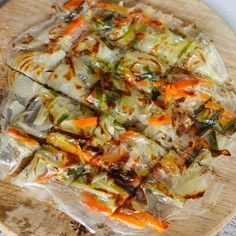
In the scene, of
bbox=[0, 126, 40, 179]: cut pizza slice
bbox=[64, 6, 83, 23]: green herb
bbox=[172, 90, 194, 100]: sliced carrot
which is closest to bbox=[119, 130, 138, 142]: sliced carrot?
bbox=[172, 90, 194, 100]: sliced carrot

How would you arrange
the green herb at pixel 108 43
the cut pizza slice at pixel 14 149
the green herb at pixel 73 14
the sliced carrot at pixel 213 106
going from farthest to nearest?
the green herb at pixel 73 14, the green herb at pixel 108 43, the sliced carrot at pixel 213 106, the cut pizza slice at pixel 14 149

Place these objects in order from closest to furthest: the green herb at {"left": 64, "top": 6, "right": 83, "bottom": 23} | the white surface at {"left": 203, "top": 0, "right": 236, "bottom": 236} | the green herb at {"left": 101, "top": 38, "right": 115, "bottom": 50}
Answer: the green herb at {"left": 101, "top": 38, "right": 115, "bottom": 50} < the green herb at {"left": 64, "top": 6, "right": 83, "bottom": 23} < the white surface at {"left": 203, "top": 0, "right": 236, "bottom": 236}

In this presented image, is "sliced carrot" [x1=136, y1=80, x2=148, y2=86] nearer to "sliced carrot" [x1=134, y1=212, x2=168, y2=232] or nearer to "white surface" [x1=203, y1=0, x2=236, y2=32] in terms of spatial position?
"sliced carrot" [x1=134, y1=212, x2=168, y2=232]

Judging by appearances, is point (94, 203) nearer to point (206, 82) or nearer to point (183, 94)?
point (183, 94)

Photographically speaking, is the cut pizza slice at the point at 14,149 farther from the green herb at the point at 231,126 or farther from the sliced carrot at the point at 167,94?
the green herb at the point at 231,126

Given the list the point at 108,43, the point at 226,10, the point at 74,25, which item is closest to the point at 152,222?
the point at 108,43

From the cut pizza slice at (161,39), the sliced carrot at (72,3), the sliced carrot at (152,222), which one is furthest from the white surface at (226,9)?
the sliced carrot at (152,222)
